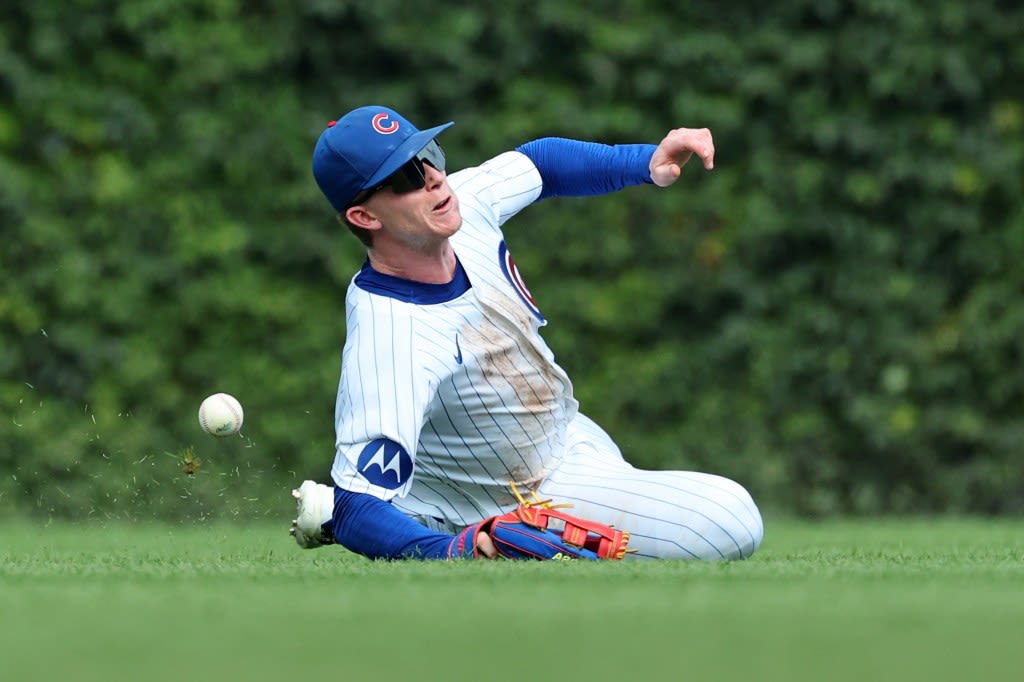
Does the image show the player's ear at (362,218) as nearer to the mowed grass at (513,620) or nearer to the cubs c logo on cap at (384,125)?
the cubs c logo on cap at (384,125)

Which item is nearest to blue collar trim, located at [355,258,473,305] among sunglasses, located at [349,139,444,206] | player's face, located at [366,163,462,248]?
player's face, located at [366,163,462,248]

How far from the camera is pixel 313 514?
4688mm

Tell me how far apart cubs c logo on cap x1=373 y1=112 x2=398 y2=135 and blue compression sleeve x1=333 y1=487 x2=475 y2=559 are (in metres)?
1.09

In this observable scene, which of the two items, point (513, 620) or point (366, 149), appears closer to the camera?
point (513, 620)

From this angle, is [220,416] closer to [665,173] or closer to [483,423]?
[483,423]

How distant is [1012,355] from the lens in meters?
9.04

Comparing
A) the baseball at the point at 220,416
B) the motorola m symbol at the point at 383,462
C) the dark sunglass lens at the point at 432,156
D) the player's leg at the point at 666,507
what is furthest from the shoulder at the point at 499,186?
the motorola m symbol at the point at 383,462

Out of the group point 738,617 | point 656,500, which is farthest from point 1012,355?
point 738,617

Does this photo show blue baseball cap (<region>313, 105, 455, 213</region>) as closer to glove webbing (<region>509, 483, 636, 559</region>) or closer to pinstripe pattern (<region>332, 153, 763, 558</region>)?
pinstripe pattern (<region>332, 153, 763, 558</region>)

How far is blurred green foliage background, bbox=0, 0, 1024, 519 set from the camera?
8.62 m

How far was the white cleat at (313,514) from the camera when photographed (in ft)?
15.3

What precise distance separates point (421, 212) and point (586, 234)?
405cm

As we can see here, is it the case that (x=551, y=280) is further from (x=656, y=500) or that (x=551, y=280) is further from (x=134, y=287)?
(x=656, y=500)

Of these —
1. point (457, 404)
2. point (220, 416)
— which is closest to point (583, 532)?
point (457, 404)
